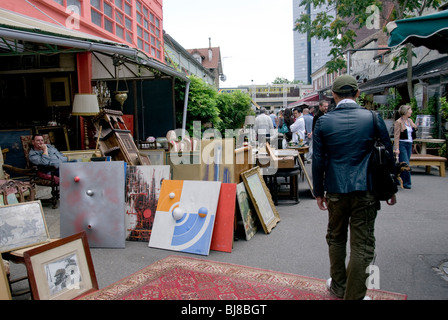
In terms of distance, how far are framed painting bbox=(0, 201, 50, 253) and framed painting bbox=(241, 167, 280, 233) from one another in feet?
9.28

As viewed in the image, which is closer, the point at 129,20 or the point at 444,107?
the point at 444,107

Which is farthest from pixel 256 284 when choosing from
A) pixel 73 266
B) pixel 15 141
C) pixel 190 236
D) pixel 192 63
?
pixel 192 63

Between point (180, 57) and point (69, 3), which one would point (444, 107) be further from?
point (180, 57)

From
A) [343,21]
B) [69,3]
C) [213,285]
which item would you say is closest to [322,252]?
[213,285]

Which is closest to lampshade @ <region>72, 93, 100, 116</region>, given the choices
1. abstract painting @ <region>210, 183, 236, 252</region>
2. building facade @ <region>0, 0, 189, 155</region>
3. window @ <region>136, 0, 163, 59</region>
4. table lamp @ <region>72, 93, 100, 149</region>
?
table lamp @ <region>72, 93, 100, 149</region>

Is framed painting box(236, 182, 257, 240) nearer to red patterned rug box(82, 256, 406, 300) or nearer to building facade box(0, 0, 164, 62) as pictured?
red patterned rug box(82, 256, 406, 300)

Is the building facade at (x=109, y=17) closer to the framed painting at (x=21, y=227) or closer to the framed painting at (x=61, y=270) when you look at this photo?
the framed painting at (x=21, y=227)

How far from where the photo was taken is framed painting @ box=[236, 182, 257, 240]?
5125 mm

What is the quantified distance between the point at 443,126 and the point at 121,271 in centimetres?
1211

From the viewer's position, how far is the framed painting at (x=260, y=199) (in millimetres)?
5434

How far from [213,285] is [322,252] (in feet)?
5.37

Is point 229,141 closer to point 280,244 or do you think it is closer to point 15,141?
point 280,244

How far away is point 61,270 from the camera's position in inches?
125

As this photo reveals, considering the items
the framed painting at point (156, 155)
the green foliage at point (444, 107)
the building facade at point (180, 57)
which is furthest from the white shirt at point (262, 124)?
the building facade at point (180, 57)
